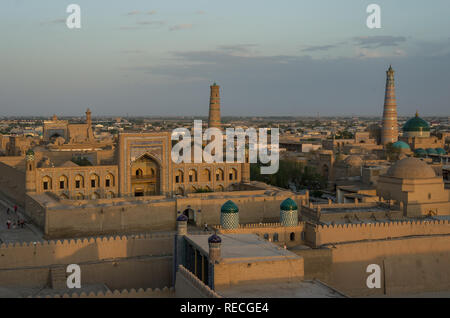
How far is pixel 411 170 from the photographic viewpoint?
2283 centimetres

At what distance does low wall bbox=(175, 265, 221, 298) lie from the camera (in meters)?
10.7

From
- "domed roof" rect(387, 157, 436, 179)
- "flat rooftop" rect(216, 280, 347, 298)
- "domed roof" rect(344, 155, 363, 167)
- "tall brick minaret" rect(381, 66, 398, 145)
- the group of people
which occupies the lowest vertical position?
the group of people

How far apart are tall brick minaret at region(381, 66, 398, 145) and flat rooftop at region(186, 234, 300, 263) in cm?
3723

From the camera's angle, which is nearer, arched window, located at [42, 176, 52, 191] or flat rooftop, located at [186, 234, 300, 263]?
flat rooftop, located at [186, 234, 300, 263]

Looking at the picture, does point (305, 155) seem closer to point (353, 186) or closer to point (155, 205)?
point (353, 186)

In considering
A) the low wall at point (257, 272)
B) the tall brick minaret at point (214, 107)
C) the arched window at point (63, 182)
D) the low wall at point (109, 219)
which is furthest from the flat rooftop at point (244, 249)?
the tall brick minaret at point (214, 107)

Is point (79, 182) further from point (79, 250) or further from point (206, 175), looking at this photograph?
point (79, 250)

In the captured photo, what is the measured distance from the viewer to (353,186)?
2817 cm

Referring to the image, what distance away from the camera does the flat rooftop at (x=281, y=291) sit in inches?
438

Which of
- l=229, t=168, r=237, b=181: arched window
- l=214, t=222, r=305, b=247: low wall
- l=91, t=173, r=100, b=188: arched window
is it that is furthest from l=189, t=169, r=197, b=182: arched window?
l=214, t=222, r=305, b=247: low wall

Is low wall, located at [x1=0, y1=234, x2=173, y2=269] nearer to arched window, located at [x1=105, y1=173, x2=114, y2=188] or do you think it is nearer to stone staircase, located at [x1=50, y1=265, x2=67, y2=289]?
stone staircase, located at [x1=50, y1=265, x2=67, y2=289]
